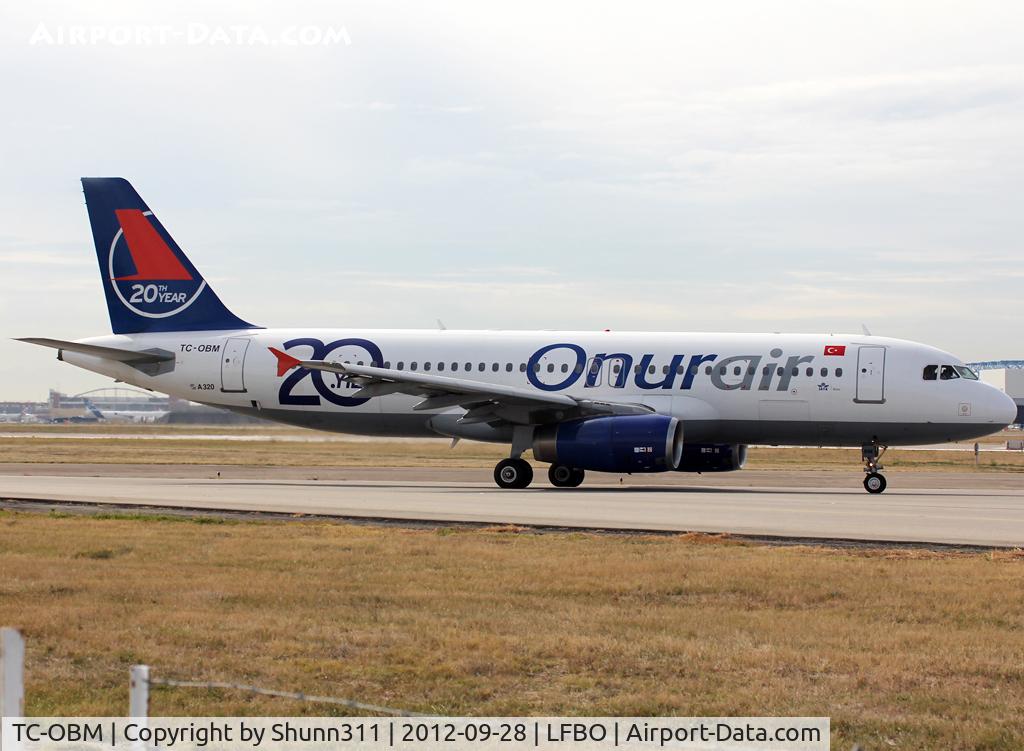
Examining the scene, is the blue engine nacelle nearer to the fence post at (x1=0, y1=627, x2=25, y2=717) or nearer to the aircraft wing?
the aircraft wing

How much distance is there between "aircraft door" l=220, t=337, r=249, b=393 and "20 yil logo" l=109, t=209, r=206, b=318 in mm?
2294

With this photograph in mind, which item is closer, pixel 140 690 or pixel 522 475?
pixel 140 690

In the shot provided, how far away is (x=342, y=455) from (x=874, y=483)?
2168 cm

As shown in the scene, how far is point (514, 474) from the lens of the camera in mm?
29625

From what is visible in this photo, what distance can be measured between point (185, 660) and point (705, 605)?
16.2 ft

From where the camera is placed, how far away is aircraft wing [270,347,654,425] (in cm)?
2844

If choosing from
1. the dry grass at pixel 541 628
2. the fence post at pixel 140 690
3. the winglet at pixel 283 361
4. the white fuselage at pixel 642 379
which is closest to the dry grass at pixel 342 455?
the white fuselage at pixel 642 379

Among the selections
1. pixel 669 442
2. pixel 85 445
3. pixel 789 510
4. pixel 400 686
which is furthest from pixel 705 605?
pixel 85 445

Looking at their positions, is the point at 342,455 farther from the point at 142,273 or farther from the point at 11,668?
the point at 11,668

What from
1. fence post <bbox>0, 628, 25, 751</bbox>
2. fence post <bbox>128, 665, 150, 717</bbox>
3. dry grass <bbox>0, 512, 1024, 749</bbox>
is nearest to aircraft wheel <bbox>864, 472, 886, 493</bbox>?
dry grass <bbox>0, 512, 1024, 749</bbox>

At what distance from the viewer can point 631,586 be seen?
1258 centimetres

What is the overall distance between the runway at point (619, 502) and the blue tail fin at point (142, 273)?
4.63 meters

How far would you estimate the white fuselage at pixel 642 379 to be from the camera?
29.5 m

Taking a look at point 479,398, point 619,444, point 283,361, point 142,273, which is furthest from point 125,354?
point 619,444
